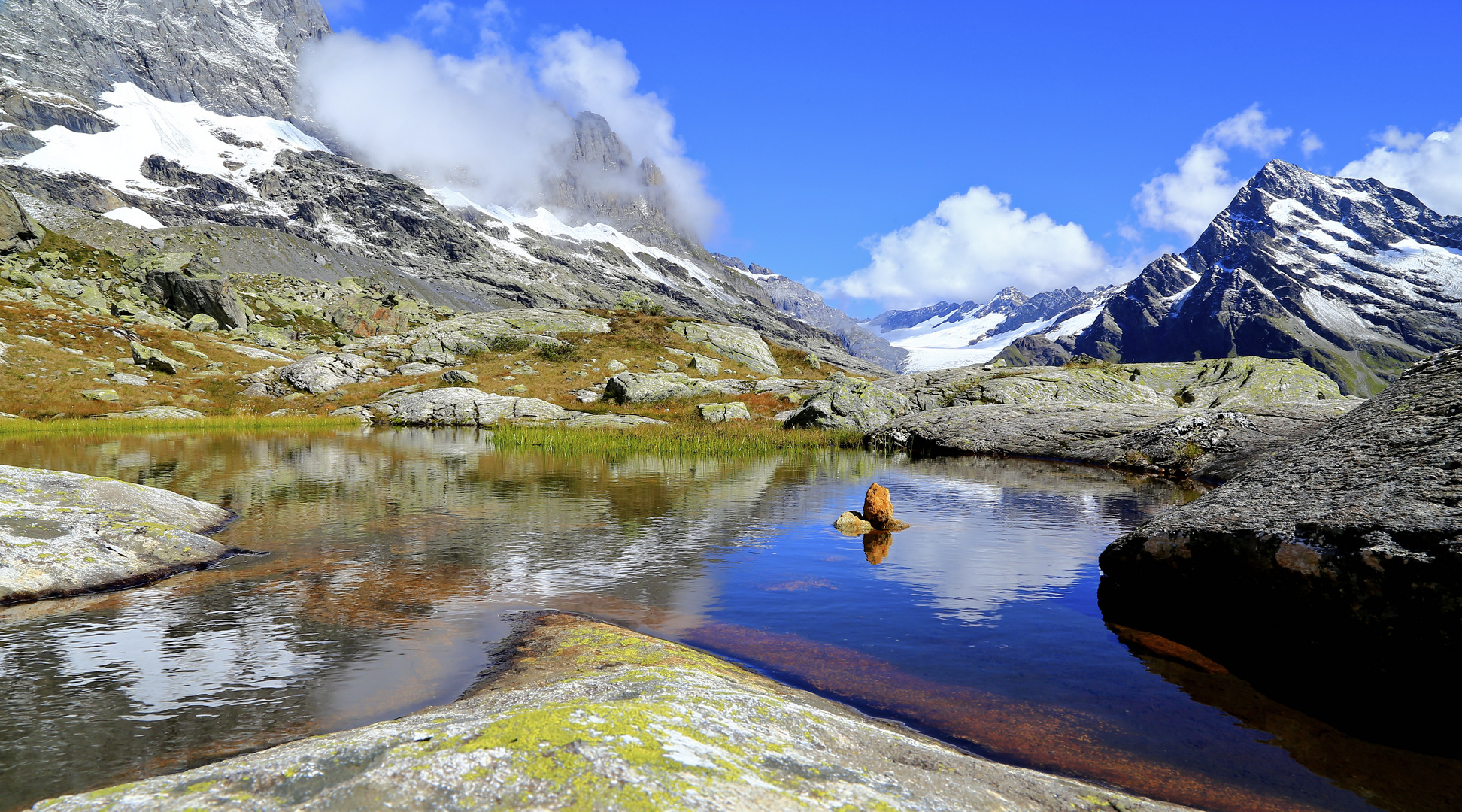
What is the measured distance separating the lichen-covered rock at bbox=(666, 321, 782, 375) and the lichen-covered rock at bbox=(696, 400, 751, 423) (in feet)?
83.5

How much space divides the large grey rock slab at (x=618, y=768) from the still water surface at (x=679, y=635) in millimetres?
2180

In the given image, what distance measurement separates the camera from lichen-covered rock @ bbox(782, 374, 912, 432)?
43.3 metres

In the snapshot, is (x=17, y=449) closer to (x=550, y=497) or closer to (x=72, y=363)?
(x=550, y=497)

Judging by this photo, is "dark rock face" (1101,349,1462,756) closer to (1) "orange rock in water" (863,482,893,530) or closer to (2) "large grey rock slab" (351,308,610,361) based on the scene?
A: (1) "orange rock in water" (863,482,893,530)

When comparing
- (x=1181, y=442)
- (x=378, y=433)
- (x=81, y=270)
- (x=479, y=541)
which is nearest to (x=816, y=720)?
(x=479, y=541)

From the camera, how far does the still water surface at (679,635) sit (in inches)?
244

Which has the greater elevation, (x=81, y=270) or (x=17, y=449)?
(x=81, y=270)

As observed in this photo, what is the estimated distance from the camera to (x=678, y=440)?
37156mm

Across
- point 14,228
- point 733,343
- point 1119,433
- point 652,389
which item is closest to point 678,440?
point 652,389

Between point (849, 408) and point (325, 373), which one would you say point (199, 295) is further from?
point (849, 408)

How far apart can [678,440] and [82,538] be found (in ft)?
88.0

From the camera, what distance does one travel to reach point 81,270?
343 feet

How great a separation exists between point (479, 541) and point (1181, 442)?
24904 millimetres

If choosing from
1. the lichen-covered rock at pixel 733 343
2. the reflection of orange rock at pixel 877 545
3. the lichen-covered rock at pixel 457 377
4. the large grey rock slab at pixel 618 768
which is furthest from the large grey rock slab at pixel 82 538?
the lichen-covered rock at pixel 733 343
